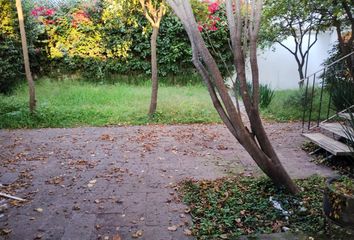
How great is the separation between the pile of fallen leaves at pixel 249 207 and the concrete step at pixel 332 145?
21.5 inches

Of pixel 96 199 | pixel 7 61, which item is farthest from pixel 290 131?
pixel 7 61

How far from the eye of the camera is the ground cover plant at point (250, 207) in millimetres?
3166

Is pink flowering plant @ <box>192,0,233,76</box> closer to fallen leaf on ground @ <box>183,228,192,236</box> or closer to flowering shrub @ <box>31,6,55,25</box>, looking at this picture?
flowering shrub @ <box>31,6,55,25</box>

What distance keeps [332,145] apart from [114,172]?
10.6ft

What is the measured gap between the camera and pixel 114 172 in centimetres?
480

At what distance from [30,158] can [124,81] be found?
21.9ft

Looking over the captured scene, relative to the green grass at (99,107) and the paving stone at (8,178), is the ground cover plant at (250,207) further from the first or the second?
the green grass at (99,107)

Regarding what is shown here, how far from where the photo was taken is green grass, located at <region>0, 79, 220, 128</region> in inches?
299

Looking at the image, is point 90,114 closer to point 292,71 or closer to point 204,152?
point 204,152

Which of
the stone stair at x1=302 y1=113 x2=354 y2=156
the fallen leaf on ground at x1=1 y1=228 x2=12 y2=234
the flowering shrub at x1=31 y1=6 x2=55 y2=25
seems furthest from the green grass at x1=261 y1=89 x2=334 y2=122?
the flowering shrub at x1=31 y1=6 x2=55 y2=25

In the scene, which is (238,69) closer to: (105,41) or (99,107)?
(99,107)

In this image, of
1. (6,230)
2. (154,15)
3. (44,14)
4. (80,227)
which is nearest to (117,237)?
(80,227)

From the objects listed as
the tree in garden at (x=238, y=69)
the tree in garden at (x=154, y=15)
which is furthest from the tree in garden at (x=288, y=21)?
the tree in garden at (x=238, y=69)

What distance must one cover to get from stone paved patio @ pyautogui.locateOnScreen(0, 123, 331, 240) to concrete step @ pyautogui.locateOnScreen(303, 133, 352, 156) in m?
0.31
